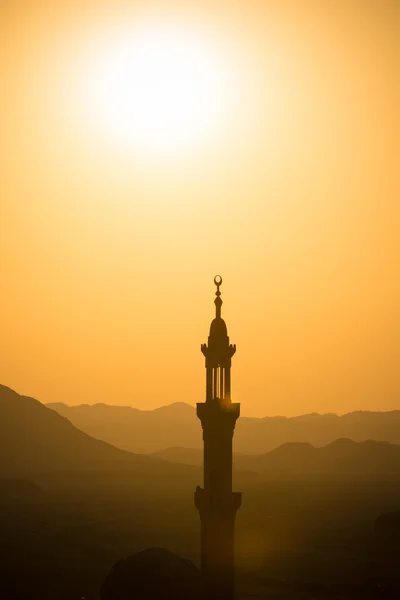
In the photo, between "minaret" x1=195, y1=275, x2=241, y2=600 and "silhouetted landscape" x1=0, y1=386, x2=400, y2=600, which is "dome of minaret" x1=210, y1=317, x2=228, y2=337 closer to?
"minaret" x1=195, y1=275, x2=241, y2=600

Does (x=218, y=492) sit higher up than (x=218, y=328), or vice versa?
(x=218, y=328)

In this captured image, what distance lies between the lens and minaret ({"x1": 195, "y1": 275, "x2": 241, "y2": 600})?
153 ft

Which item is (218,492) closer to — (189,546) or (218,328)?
(218,328)

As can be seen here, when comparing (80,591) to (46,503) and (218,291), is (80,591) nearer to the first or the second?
(218,291)

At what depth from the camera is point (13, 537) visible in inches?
5182

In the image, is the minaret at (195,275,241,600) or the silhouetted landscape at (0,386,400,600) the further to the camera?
the silhouetted landscape at (0,386,400,600)

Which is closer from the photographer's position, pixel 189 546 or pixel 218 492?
pixel 218 492

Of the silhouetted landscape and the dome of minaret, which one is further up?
the dome of minaret

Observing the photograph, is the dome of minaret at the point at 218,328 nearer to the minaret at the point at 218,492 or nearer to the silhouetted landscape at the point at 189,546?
the minaret at the point at 218,492

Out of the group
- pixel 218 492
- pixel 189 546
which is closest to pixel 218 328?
pixel 218 492

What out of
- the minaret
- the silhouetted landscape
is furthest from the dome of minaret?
the silhouetted landscape

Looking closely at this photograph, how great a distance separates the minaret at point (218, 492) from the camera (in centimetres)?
4650

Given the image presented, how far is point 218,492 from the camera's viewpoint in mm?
46688

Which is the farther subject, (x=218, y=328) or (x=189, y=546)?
(x=189, y=546)
